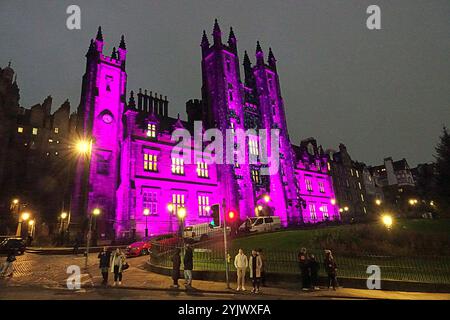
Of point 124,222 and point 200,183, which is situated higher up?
point 200,183

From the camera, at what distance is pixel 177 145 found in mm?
39406

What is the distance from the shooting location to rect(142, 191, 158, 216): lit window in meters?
34.4

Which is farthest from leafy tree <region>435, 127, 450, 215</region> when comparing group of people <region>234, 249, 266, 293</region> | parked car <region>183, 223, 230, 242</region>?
group of people <region>234, 249, 266, 293</region>

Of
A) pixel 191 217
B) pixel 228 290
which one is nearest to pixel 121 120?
pixel 191 217

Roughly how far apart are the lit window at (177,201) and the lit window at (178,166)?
124 inches

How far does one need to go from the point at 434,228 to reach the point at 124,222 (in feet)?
96.2

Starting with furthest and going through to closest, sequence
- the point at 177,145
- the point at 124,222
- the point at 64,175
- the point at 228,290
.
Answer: the point at 64,175 < the point at 177,145 < the point at 124,222 < the point at 228,290

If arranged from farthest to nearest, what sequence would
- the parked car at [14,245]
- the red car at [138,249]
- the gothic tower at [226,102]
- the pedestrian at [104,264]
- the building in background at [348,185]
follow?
1. the building in background at [348,185]
2. the gothic tower at [226,102]
3. the parked car at [14,245]
4. the red car at [138,249]
5. the pedestrian at [104,264]

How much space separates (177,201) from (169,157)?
603cm

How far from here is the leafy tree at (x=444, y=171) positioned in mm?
32812

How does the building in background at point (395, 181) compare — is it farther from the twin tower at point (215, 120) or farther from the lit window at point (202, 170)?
the lit window at point (202, 170)

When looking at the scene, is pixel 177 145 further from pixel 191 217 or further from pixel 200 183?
pixel 191 217

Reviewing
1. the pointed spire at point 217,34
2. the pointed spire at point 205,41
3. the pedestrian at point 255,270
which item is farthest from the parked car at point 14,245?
the pointed spire at point 205,41

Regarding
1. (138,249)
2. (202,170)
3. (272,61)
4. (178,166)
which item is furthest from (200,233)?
(272,61)
